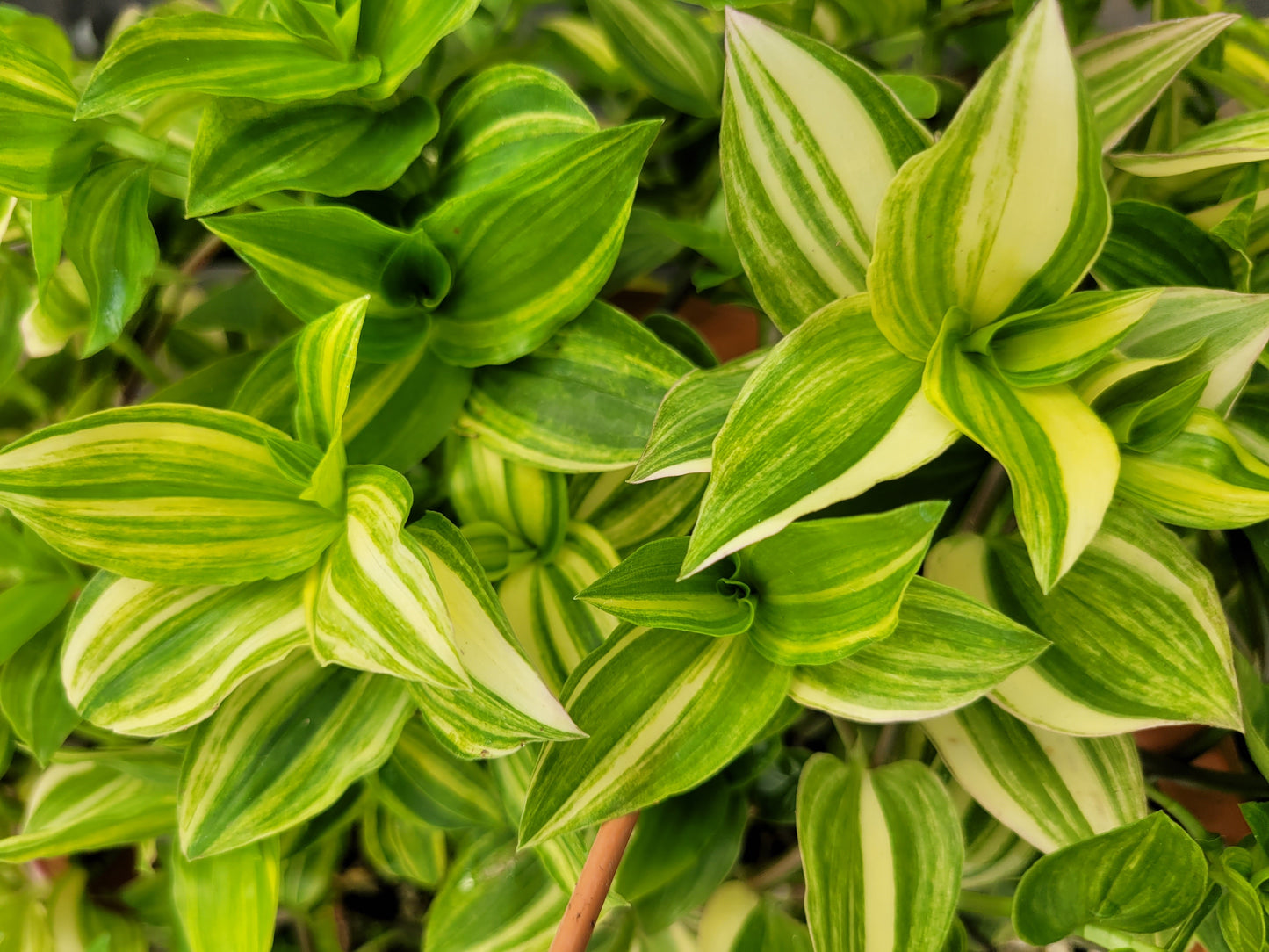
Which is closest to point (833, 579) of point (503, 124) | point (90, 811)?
point (503, 124)

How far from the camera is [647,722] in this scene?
0.40 meters

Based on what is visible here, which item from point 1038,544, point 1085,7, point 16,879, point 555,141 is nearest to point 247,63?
point 555,141

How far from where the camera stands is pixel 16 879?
0.64 metres

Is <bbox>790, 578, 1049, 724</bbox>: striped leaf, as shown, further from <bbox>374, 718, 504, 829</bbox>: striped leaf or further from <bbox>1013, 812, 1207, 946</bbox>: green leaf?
<bbox>374, 718, 504, 829</bbox>: striped leaf

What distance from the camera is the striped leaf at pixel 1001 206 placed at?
0.29 m

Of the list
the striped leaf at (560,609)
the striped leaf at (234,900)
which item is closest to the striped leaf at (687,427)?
the striped leaf at (560,609)

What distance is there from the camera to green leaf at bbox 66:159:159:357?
17.1 inches

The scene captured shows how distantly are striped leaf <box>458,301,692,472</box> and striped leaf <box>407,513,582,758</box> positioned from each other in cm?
6

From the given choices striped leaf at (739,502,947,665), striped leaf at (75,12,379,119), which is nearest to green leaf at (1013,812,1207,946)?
striped leaf at (739,502,947,665)

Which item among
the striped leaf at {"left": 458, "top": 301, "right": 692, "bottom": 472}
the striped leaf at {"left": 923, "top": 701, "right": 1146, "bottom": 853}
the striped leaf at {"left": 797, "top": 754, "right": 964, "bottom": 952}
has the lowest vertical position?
the striped leaf at {"left": 797, "top": 754, "right": 964, "bottom": 952}

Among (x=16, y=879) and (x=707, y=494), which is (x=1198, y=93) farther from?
(x=16, y=879)

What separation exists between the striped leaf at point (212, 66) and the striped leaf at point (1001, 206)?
0.25m

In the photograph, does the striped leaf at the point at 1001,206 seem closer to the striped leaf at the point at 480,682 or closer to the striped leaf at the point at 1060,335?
the striped leaf at the point at 1060,335

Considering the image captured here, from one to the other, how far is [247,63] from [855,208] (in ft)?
0.90
